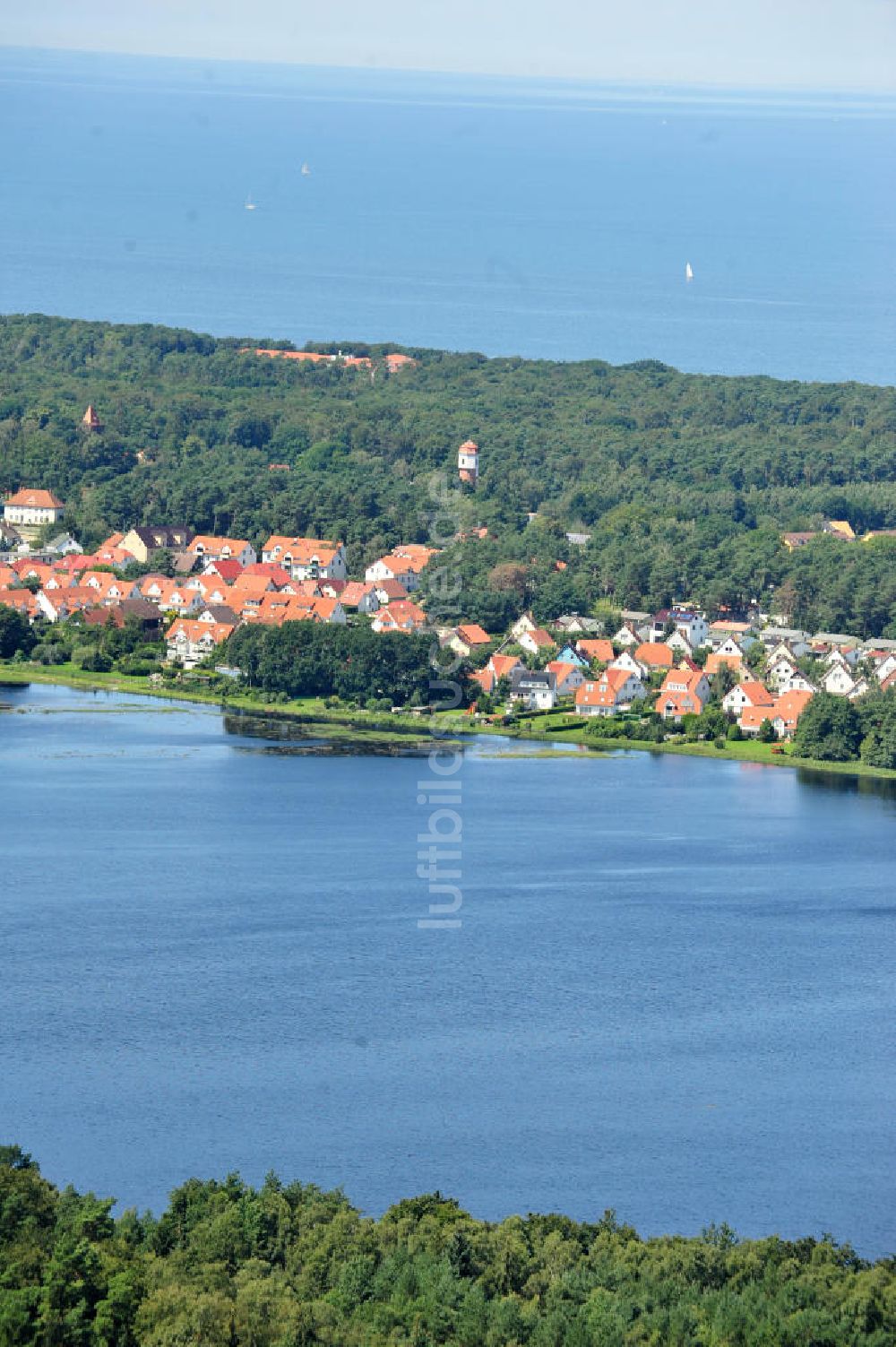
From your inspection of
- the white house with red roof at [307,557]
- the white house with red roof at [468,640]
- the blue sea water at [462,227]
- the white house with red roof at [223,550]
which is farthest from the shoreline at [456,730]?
the blue sea water at [462,227]

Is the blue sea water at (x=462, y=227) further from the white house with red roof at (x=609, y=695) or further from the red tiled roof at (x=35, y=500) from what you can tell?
the white house with red roof at (x=609, y=695)

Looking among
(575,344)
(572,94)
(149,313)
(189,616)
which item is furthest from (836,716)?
(572,94)

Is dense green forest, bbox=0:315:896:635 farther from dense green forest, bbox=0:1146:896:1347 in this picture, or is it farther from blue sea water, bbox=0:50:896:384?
dense green forest, bbox=0:1146:896:1347

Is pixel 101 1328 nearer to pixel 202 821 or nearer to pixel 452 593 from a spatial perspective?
pixel 202 821

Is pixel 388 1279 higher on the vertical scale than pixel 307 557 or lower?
lower

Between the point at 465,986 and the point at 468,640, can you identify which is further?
the point at 468,640

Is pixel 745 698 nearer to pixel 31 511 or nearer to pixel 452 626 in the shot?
pixel 452 626

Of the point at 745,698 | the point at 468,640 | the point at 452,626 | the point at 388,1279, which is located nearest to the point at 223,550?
the point at 452,626
